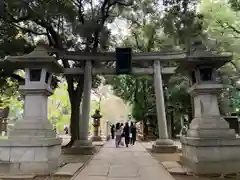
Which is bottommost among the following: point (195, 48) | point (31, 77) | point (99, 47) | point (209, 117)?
point (209, 117)

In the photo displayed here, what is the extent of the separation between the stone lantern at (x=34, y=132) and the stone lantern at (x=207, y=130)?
419 cm

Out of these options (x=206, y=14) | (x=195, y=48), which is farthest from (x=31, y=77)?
(x=206, y=14)

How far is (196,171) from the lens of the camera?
8.40 m

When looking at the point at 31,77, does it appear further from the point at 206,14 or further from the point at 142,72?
the point at 206,14

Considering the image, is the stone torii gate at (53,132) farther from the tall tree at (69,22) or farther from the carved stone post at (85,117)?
the carved stone post at (85,117)

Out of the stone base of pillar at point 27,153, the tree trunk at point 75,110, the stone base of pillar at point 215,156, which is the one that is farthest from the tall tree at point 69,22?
the stone base of pillar at point 215,156

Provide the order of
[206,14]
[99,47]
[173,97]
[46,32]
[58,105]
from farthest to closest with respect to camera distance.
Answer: [58,105], [173,97], [206,14], [99,47], [46,32]

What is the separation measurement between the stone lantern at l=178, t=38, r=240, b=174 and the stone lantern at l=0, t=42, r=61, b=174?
419 centimetres

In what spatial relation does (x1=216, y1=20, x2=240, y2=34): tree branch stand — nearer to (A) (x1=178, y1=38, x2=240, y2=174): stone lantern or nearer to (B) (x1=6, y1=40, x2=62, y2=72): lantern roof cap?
(A) (x1=178, y1=38, x2=240, y2=174): stone lantern

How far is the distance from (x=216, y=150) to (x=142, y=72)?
8678mm

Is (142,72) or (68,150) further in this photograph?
(142,72)

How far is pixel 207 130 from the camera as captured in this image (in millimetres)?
8844

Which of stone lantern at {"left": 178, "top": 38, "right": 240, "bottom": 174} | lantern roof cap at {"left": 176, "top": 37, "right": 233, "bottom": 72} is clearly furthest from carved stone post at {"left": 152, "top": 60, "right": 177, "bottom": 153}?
lantern roof cap at {"left": 176, "top": 37, "right": 233, "bottom": 72}

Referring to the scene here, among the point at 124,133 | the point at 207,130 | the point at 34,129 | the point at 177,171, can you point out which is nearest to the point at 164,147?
the point at 124,133
